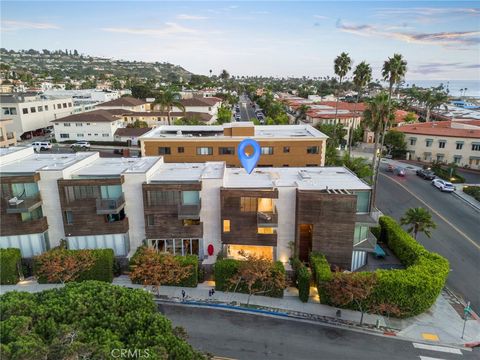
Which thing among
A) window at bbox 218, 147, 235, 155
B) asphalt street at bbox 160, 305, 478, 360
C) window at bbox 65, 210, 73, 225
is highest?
window at bbox 218, 147, 235, 155

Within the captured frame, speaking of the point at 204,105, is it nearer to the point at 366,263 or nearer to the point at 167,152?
the point at 167,152

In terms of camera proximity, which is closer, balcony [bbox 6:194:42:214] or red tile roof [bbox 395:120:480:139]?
balcony [bbox 6:194:42:214]

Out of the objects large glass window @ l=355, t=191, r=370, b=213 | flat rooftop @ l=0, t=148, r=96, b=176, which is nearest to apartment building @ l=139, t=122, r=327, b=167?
flat rooftop @ l=0, t=148, r=96, b=176

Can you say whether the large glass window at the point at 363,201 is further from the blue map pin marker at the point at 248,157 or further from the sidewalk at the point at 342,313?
the blue map pin marker at the point at 248,157

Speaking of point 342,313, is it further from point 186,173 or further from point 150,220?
point 186,173

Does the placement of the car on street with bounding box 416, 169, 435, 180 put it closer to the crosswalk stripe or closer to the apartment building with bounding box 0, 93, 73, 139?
the crosswalk stripe

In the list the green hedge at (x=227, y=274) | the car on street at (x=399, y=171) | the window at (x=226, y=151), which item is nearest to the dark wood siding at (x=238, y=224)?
the green hedge at (x=227, y=274)

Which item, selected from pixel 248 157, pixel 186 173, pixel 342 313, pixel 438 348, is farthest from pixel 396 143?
pixel 438 348

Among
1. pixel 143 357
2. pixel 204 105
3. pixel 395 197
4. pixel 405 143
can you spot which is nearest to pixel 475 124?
pixel 405 143
